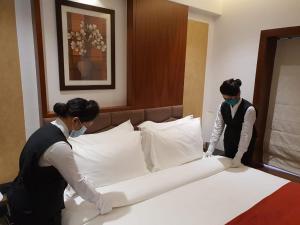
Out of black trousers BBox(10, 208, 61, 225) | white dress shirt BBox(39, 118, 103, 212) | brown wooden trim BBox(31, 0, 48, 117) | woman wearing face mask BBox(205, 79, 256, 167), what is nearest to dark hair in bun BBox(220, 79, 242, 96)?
woman wearing face mask BBox(205, 79, 256, 167)

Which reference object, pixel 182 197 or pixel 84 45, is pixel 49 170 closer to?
pixel 182 197

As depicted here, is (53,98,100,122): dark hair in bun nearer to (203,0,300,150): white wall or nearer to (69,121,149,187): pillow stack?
(69,121,149,187): pillow stack

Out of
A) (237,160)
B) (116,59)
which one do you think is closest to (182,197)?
(237,160)

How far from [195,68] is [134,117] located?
1.34m

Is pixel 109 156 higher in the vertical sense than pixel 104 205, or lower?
higher

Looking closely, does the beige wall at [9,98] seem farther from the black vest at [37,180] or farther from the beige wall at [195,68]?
the beige wall at [195,68]

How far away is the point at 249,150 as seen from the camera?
7.64 ft

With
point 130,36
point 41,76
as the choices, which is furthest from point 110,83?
point 41,76

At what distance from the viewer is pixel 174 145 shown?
215cm

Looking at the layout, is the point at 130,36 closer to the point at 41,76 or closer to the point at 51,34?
the point at 51,34

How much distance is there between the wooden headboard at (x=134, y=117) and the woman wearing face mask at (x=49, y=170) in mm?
627

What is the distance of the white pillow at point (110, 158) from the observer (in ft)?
5.41

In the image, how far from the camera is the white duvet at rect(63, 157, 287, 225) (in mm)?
1396

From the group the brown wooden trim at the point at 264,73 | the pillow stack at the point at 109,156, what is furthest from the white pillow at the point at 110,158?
the brown wooden trim at the point at 264,73
